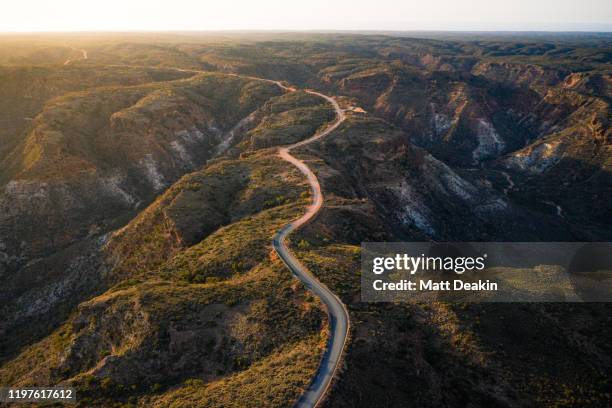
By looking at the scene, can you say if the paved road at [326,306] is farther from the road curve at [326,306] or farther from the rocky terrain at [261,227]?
the rocky terrain at [261,227]

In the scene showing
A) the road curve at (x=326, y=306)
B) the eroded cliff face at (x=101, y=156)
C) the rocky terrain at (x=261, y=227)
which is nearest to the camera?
the road curve at (x=326, y=306)

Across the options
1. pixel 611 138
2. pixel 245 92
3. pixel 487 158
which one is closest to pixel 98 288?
pixel 245 92

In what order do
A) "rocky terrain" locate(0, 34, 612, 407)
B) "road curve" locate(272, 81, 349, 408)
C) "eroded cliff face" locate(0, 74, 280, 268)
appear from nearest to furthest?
1. "road curve" locate(272, 81, 349, 408)
2. "rocky terrain" locate(0, 34, 612, 407)
3. "eroded cliff face" locate(0, 74, 280, 268)

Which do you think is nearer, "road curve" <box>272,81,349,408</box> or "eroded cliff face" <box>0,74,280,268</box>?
"road curve" <box>272,81,349,408</box>

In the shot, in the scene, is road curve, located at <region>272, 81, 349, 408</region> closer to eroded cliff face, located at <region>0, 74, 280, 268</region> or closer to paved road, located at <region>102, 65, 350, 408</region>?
paved road, located at <region>102, 65, 350, 408</region>

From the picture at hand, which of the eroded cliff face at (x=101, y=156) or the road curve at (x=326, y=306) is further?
the eroded cliff face at (x=101, y=156)

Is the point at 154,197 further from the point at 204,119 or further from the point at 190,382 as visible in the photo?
the point at 190,382

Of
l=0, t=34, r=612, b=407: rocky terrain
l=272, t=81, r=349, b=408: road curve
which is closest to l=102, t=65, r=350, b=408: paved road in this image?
l=272, t=81, r=349, b=408: road curve

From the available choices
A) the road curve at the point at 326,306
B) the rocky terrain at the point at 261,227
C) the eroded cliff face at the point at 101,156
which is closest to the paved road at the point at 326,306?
the road curve at the point at 326,306

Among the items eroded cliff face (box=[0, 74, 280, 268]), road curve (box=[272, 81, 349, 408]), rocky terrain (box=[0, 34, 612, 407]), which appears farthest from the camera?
eroded cliff face (box=[0, 74, 280, 268])
